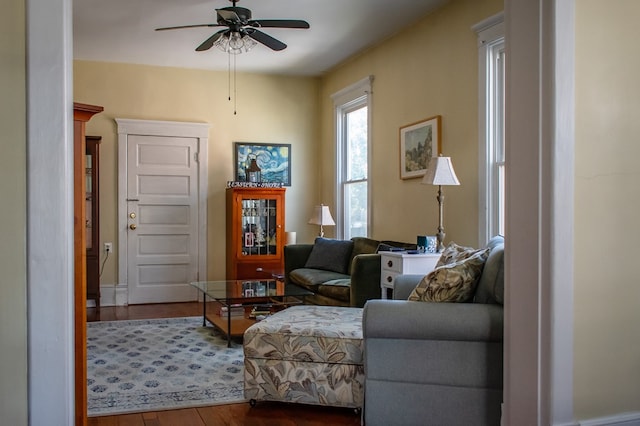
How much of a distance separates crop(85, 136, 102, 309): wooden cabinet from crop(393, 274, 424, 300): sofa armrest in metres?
3.82

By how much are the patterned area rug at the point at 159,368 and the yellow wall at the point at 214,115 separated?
187 cm

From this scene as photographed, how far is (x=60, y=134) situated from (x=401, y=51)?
4.26 m

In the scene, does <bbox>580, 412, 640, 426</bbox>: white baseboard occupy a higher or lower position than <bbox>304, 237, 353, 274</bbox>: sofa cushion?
lower

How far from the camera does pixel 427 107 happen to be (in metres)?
4.95

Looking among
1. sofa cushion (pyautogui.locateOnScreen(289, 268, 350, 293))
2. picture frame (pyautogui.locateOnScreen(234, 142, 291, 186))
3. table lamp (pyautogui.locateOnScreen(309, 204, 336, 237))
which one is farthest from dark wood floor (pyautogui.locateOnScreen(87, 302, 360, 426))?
picture frame (pyautogui.locateOnScreen(234, 142, 291, 186))

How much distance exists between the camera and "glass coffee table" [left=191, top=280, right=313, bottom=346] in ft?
14.4

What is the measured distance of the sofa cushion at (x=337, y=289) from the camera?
4.91 meters

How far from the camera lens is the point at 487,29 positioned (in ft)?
13.5

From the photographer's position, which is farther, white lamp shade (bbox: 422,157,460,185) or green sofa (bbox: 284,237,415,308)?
green sofa (bbox: 284,237,415,308)

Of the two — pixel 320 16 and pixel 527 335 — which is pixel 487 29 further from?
pixel 527 335

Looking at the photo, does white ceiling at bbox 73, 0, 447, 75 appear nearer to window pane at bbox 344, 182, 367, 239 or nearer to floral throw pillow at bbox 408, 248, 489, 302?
window pane at bbox 344, 182, 367, 239

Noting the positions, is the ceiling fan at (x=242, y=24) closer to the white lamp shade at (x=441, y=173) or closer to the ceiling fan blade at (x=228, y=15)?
the ceiling fan blade at (x=228, y=15)

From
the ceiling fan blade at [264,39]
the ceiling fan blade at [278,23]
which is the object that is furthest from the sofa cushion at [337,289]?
the ceiling fan blade at [278,23]

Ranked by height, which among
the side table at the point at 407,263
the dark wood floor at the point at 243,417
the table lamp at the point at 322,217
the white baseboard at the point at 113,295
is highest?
the table lamp at the point at 322,217
